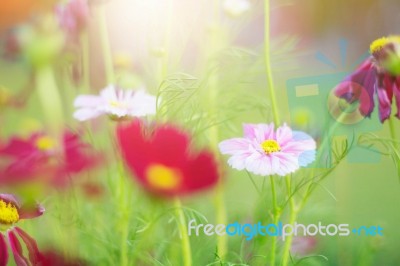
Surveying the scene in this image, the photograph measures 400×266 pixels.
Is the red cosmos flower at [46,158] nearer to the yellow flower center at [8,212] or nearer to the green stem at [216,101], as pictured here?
the yellow flower center at [8,212]

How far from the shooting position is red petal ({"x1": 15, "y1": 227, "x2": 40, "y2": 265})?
1.53m

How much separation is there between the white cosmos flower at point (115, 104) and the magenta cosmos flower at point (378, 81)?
1.44ft

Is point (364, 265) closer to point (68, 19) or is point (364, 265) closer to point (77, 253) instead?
point (77, 253)

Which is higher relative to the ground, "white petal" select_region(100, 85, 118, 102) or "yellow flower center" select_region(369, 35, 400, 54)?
"yellow flower center" select_region(369, 35, 400, 54)

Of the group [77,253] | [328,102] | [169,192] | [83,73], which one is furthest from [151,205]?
[328,102]

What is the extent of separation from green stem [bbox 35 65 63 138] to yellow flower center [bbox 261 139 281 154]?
0.47 m

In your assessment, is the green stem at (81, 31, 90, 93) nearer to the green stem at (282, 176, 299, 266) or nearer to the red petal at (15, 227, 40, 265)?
the red petal at (15, 227, 40, 265)

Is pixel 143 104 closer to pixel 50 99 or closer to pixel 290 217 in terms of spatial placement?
pixel 50 99

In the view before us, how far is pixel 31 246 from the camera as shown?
1.53 metres

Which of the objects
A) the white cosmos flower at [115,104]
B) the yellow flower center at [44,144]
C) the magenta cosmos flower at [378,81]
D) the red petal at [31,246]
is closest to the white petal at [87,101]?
the white cosmos flower at [115,104]

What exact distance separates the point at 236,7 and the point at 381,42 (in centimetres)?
34

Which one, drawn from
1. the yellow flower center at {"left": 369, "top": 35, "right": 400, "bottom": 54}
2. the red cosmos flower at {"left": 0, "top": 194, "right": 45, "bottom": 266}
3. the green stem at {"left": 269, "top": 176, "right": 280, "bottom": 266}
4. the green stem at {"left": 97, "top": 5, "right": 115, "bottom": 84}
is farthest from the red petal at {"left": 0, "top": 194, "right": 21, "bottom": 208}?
the yellow flower center at {"left": 369, "top": 35, "right": 400, "bottom": 54}

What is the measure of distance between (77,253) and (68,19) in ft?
1.78

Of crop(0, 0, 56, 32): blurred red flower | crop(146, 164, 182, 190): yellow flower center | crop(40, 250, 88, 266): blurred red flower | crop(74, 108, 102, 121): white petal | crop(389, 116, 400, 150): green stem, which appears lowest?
crop(40, 250, 88, 266): blurred red flower
